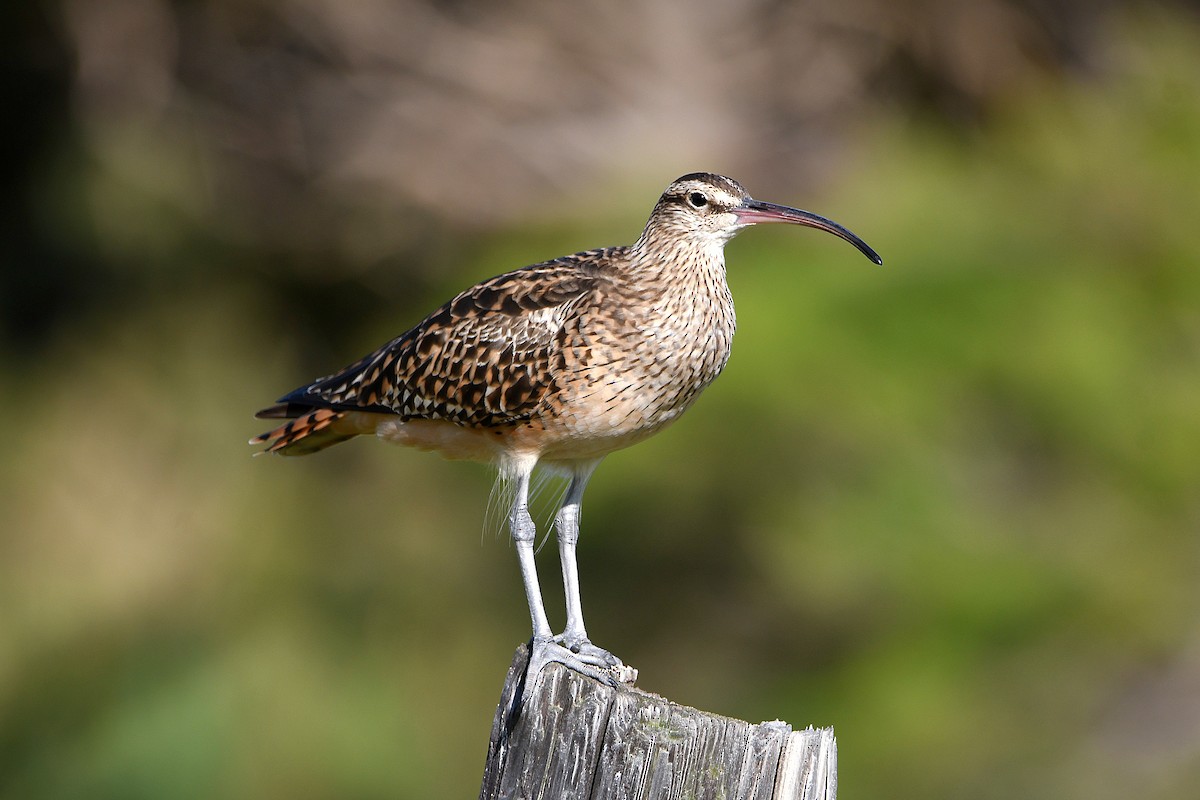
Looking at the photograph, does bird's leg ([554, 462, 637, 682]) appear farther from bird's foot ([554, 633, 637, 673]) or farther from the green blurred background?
the green blurred background

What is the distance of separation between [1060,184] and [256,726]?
7820 mm

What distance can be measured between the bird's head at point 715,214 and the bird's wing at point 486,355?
36 cm

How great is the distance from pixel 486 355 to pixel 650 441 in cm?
538

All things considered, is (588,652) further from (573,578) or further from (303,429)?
(303,429)

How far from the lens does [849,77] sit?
14250mm

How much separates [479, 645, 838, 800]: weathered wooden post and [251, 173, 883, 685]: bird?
800mm

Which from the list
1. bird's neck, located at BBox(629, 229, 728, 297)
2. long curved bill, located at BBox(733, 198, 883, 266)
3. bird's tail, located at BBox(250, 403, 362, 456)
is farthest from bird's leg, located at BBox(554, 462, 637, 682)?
long curved bill, located at BBox(733, 198, 883, 266)

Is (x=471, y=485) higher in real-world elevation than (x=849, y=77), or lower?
lower

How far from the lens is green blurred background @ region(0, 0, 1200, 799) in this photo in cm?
1062

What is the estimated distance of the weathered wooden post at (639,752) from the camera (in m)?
4.33

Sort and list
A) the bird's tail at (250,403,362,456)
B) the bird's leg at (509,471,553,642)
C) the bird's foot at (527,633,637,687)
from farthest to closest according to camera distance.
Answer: the bird's tail at (250,403,362,456) → the bird's leg at (509,471,553,642) → the bird's foot at (527,633,637,687)

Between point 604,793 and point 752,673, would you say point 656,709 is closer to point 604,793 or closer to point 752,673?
point 604,793

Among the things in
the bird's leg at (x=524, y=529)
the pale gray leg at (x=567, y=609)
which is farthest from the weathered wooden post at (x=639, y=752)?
the bird's leg at (x=524, y=529)

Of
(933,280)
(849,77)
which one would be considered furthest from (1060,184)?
(849,77)
